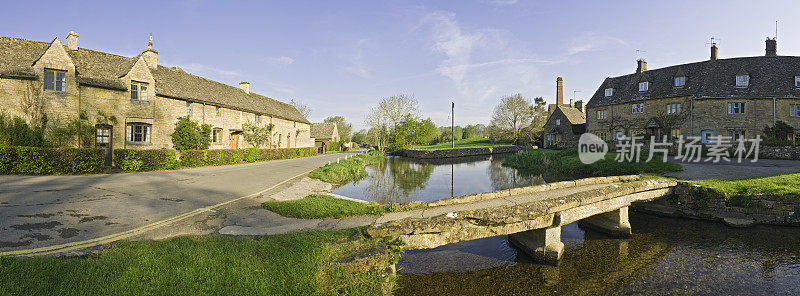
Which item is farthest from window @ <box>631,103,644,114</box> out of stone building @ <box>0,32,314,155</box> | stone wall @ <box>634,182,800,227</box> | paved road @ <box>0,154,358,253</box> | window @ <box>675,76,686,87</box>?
stone building @ <box>0,32,314,155</box>

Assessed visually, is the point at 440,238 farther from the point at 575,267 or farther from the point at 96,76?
the point at 96,76

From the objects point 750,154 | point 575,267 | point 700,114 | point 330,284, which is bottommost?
point 575,267

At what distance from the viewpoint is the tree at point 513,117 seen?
56.8 m

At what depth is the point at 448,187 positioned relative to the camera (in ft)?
61.8

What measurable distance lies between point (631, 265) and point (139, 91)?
94.4 ft

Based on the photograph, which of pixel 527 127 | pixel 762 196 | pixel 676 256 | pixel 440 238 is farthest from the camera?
pixel 527 127

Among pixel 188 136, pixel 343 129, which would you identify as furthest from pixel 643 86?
pixel 343 129

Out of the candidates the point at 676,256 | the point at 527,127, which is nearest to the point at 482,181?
the point at 676,256

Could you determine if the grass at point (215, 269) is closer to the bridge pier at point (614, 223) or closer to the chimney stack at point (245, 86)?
the bridge pier at point (614, 223)

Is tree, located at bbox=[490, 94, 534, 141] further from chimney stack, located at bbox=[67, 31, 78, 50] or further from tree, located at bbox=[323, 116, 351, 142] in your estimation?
chimney stack, located at bbox=[67, 31, 78, 50]

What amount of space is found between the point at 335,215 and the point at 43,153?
629 inches

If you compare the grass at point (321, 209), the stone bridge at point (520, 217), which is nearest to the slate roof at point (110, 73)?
the grass at point (321, 209)

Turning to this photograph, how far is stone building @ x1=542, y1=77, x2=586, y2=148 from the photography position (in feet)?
148

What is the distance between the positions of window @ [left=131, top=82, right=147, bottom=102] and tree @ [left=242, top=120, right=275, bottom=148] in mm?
9132
